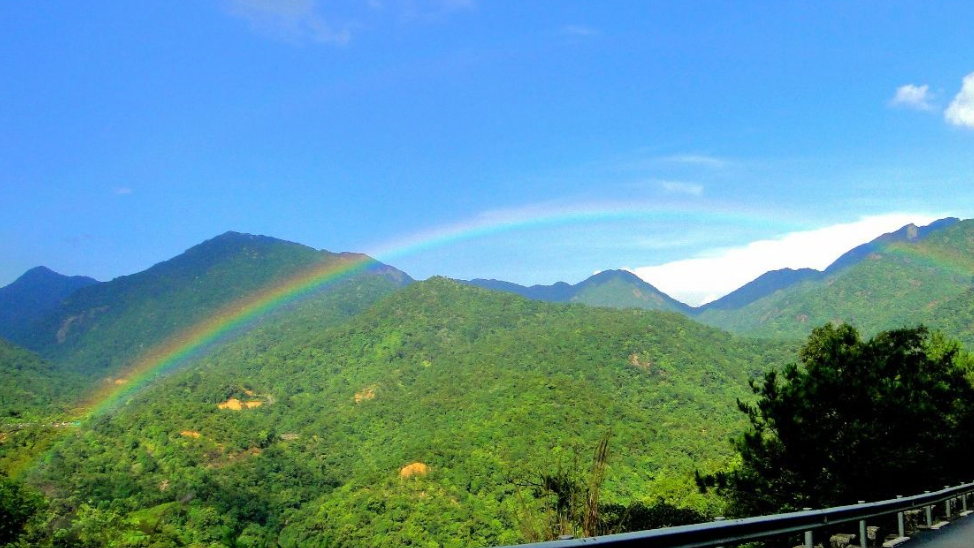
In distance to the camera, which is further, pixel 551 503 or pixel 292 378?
pixel 292 378

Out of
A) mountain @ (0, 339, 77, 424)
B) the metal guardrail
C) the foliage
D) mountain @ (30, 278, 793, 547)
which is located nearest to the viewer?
the metal guardrail

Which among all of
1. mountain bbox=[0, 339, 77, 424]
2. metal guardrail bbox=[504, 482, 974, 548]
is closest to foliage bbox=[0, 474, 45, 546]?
Result: metal guardrail bbox=[504, 482, 974, 548]

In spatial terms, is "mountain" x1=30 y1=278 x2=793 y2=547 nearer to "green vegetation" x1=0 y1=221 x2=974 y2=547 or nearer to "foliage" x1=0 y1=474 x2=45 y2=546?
"green vegetation" x1=0 y1=221 x2=974 y2=547

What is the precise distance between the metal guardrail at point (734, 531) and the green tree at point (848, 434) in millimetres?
13678

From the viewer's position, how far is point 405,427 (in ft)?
393

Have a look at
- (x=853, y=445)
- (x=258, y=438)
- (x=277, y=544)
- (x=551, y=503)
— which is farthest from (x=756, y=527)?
(x=258, y=438)

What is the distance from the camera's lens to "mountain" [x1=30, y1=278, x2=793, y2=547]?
228 feet

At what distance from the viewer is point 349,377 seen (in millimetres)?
157625

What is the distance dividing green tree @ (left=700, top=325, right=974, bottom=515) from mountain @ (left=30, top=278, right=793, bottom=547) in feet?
24.1

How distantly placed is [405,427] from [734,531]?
11966 centimetres

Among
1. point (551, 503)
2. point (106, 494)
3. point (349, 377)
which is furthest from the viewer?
point (349, 377)

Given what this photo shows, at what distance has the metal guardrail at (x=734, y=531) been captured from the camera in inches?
132

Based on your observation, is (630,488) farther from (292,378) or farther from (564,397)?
(292,378)

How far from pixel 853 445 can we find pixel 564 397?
303 feet
